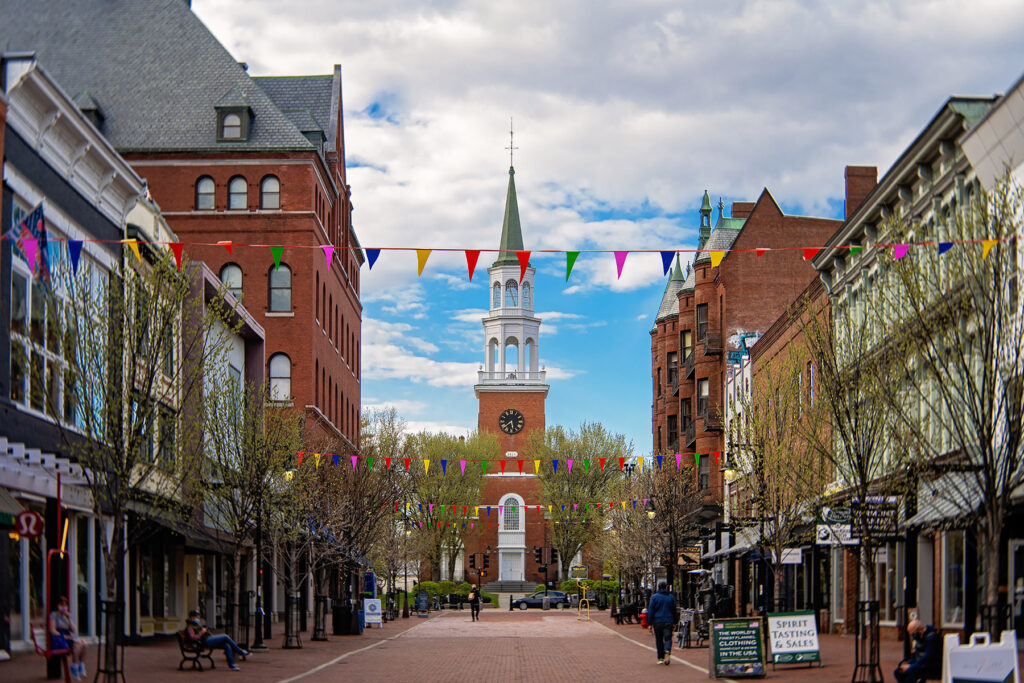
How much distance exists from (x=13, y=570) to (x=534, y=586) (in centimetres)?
8786

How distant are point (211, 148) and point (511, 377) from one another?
62334 millimetres

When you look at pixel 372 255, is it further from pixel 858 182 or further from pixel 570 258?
pixel 858 182

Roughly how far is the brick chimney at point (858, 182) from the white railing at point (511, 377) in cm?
7201

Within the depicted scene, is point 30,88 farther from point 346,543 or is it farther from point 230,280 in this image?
point 230,280

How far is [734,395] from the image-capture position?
2282 inches

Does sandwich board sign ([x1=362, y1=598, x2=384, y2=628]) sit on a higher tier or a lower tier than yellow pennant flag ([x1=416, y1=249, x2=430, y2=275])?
lower

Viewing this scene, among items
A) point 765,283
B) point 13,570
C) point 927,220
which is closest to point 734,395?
point 765,283

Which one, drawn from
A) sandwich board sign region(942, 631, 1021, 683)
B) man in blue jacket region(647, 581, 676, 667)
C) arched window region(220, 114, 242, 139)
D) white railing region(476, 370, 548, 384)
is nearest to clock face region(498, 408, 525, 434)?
white railing region(476, 370, 548, 384)

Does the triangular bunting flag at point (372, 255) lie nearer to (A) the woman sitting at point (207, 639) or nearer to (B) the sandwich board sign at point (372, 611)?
(A) the woman sitting at point (207, 639)

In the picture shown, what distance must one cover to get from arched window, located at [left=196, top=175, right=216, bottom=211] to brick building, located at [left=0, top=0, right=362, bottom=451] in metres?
0.04

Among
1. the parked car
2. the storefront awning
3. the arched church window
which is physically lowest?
the parked car

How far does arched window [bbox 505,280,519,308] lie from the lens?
385ft

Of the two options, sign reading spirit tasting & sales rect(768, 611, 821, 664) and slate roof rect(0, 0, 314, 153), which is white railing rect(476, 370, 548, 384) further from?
sign reading spirit tasting & sales rect(768, 611, 821, 664)

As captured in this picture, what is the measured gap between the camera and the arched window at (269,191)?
5669 centimetres
